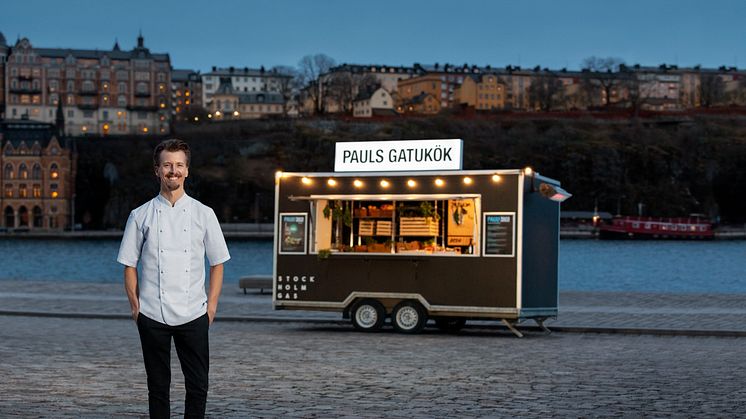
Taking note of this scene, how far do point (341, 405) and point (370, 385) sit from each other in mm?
1909

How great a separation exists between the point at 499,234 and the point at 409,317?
8.36 ft

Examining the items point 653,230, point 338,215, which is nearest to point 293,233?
point 338,215

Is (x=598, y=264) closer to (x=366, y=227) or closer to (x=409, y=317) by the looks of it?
(x=366, y=227)

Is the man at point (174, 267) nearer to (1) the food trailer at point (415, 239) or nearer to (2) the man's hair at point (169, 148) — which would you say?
(2) the man's hair at point (169, 148)

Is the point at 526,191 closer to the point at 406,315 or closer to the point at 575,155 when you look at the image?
the point at 406,315

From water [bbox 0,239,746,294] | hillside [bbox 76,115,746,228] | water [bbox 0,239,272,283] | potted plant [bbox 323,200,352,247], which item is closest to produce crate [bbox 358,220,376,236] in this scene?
potted plant [bbox 323,200,352,247]

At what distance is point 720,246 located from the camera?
147500 millimetres

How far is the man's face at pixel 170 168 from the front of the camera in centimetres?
824

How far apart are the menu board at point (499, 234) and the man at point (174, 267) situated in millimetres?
15414

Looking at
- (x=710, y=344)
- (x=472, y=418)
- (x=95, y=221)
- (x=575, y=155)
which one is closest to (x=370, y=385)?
(x=472, y=418)

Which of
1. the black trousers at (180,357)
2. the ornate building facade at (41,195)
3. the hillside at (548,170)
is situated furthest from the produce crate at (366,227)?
the ornate building facade at (41,195)

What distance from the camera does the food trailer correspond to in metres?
23.5

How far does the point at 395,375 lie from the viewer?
15.6 m

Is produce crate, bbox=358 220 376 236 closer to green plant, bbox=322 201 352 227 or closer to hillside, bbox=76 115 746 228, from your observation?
green plant, bbox=322 201 352 227
